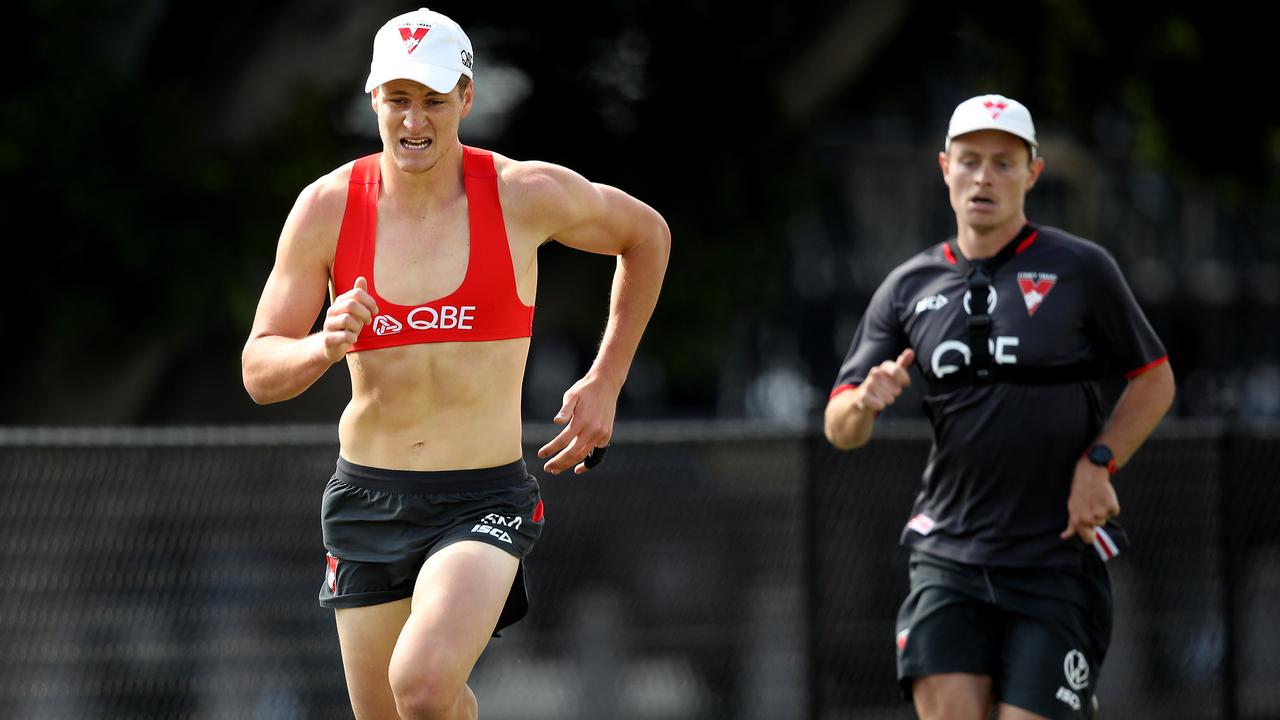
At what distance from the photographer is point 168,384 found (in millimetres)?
14859

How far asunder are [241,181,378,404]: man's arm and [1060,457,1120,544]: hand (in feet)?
7.91

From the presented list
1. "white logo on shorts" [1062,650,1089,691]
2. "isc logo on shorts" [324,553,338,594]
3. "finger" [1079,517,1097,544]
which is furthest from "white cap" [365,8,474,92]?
"white logo on shorts" [1062,650,1089,691]

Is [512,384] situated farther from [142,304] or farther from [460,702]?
[142,304]

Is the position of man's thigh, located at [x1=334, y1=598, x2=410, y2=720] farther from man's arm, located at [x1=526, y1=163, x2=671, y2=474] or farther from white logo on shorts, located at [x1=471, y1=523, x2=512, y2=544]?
man's arm, located at [x1=526, y1=163, x2=671, y2=474]

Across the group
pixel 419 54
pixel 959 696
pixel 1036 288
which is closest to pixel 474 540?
pixel 419 54

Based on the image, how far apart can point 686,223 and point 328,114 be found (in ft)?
10.4

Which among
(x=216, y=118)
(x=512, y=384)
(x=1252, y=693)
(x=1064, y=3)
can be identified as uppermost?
(x=1064, y=3)

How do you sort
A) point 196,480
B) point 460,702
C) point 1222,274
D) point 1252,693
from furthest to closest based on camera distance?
point 1222,274 < point 1252,693 < point 196,480 < point 460,702

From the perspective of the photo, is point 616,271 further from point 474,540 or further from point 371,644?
point 371,644

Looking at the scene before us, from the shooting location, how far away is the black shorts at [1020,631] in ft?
17.6

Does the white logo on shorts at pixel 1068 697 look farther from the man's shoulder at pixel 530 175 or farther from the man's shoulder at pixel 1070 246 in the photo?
the man's shoulder at pixel 530 175

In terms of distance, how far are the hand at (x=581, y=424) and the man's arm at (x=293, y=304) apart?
0.67 metres

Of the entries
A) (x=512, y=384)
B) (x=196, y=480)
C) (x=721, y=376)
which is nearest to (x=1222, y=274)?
(x=721, y=376)

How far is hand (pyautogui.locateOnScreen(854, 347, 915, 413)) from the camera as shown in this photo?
5289 millimetres
